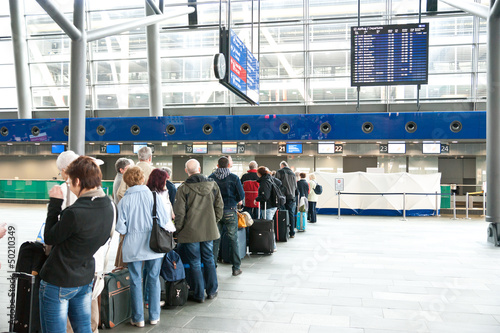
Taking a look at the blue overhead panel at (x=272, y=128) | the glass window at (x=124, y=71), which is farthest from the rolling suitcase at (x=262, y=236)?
the glass window at (x=124, y=71)

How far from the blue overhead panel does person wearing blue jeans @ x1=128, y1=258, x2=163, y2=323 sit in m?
9.88

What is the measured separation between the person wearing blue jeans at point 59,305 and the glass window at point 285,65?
2103cm

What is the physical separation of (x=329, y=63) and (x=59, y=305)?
70.3 feet

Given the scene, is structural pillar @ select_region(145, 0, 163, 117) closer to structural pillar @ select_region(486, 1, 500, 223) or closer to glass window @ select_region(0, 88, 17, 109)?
glass window @ select_region(0, 88, 17, 109)

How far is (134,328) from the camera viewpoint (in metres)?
4.54

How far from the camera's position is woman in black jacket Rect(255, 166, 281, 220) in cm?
905

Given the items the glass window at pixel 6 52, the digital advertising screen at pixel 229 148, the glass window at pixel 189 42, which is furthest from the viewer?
the glass window at pixel 6 52

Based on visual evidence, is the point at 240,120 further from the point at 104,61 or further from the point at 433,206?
the point at 104,61

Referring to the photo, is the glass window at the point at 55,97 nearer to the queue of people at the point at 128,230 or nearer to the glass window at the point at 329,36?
the glass window at the point at 329,36

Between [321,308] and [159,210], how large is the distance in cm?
225

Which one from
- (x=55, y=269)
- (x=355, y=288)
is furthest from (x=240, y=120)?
(x=55, y=269)

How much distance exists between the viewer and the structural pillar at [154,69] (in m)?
20.9

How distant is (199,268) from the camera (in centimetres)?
552

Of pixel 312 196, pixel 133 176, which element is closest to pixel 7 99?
pixel 312 196
